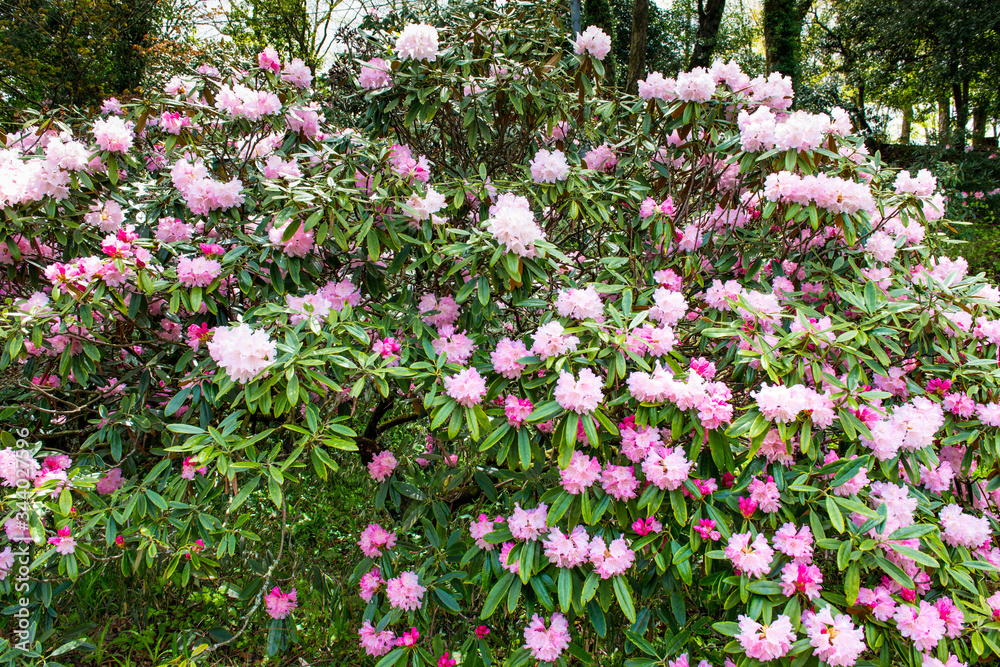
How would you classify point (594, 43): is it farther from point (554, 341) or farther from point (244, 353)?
point (244, 353)

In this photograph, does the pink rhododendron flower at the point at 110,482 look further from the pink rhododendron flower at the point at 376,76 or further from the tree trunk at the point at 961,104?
the tree trunk at the point at 961,104

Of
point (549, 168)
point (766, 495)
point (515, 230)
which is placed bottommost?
point (766, 495)

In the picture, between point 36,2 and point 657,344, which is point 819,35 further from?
point 657,344

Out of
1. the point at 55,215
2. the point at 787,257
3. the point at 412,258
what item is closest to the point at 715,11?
the point at 787,257

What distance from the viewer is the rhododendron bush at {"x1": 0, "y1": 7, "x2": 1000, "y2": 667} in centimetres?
144

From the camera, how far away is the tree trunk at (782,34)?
8.30 metres

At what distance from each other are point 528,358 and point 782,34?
8.78 meters

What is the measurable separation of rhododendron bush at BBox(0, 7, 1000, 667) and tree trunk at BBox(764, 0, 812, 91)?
7.34 meters

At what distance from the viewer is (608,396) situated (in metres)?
1.72

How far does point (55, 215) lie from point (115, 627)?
1.82m

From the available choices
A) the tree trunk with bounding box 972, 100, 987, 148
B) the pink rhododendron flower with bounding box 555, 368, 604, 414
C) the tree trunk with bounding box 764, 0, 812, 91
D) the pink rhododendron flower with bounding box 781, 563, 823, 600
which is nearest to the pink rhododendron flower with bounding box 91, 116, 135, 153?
the pink rhododendron flower with bounding box 555, 368, 604, 414

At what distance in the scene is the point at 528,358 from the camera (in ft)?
5.16

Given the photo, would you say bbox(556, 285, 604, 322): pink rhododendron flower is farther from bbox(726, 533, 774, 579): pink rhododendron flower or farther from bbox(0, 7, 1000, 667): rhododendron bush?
bbox(726, 533, 774, 579): pink rhododendron flower

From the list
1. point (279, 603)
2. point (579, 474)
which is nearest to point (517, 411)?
point (579, 474)
